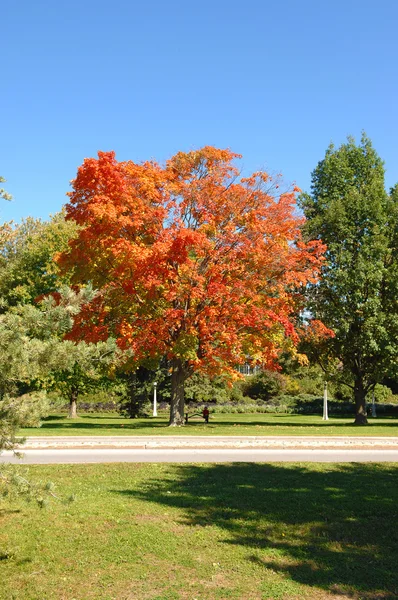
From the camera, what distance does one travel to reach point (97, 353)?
5949 mm

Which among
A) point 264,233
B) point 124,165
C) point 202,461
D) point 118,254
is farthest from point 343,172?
point 202,461

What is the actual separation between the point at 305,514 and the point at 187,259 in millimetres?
13052

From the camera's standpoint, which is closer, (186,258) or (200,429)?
(186,258)

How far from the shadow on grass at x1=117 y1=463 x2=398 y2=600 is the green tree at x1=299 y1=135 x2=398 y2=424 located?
14338mm

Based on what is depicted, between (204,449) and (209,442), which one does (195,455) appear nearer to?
(204,449)

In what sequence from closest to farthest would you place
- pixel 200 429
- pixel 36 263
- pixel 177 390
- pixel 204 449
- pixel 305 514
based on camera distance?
pixel 305 514 → pixel 204 449 → pixel 200 429 → pixel 177 390 → pixel 36 263

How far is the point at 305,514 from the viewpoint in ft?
28.0

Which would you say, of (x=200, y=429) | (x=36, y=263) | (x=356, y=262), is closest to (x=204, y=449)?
(x=200, y=429)

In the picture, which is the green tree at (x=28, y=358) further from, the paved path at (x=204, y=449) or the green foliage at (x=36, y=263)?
the green foliage at (x=36, y=263)

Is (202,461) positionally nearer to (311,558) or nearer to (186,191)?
(311,558)

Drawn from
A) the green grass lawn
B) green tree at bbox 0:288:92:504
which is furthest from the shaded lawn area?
the green grass lawn

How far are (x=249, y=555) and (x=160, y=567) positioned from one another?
1.12 meters

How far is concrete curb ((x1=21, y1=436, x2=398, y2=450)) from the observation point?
15922mm

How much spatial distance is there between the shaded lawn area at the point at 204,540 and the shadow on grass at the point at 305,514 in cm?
2
